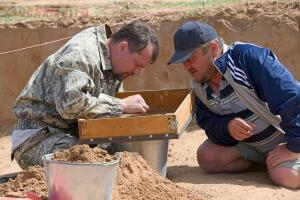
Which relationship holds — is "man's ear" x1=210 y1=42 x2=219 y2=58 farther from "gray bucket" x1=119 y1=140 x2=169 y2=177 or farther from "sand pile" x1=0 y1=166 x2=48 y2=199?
"sand pile" x1=0 y1=166 x2=48 y2=199

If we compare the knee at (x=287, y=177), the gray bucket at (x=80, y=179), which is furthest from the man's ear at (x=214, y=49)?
the gray bucket at (x=80, y=179)

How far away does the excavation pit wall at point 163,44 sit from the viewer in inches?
312

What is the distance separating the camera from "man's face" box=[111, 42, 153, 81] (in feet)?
17.2

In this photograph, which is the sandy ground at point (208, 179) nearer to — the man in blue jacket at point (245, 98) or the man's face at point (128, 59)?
the man in blue jacket at point (245, 98)

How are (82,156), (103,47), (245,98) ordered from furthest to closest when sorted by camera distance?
(103,47) → (245,98) → (82,156)

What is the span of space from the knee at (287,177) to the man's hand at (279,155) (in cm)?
6

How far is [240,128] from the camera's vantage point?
514 cm

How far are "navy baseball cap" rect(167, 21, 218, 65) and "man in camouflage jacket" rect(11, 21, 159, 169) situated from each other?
0.62 feet

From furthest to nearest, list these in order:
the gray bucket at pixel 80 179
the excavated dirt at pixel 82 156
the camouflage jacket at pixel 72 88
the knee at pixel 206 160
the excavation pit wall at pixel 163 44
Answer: the excavation pit wall at pixel 163 44 < the knee at pixel 206 160 < the camouflage jacket at pixel 72 88 < the excavated dirt at pixel 82 156 < the gray bucket at pixel 80 179

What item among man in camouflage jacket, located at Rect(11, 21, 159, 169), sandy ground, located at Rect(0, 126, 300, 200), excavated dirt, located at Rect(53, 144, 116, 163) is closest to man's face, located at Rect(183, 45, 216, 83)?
man in camouflage jacket, located at Rect(11, 21, 159, 169)

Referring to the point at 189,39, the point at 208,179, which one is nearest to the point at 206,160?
the point at 208,179

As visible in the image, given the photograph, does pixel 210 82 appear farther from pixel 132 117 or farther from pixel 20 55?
pixel 20 55

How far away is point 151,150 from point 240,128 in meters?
0.67

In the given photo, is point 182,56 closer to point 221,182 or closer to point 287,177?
point 221,182
